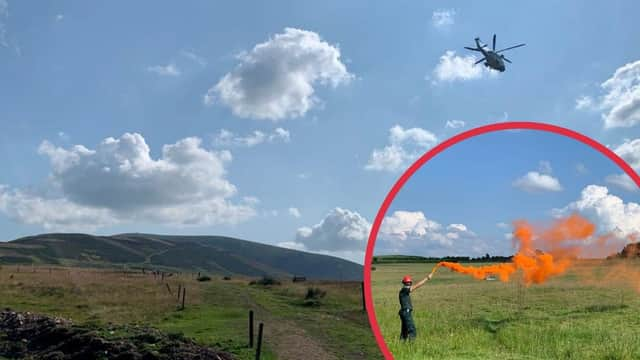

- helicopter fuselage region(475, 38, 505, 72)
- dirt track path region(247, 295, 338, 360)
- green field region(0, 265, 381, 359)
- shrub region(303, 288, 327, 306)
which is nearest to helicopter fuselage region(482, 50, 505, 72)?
helicopter fuselage region(475, 38, 505, 72)

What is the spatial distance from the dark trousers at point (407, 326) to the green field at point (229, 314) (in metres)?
17.5

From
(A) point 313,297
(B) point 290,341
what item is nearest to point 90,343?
(B) point 290,341

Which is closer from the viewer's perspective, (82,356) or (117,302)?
(82,356)

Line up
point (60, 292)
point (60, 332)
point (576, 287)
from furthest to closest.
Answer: point (60, 292) → point (60, 332) → point (576, 287)

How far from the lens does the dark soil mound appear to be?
995 inches

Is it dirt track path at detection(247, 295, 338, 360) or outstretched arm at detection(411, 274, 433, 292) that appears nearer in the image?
outstretched arm at detection(411, 274, 433, 292)

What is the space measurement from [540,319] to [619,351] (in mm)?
924

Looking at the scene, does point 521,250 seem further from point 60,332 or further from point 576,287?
point 60,332

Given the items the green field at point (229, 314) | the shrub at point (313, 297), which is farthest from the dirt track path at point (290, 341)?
the shrub at point (313, 297)

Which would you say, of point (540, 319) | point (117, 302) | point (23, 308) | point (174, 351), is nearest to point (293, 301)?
point (117, 302)

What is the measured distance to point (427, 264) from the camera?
24.0 ft

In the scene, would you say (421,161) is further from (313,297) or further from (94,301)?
(94,301)

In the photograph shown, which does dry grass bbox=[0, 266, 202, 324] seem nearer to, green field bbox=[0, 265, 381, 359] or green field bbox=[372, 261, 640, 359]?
green field bbox=[0, 265, 381, 359]

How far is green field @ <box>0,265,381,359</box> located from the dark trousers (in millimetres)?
17522
